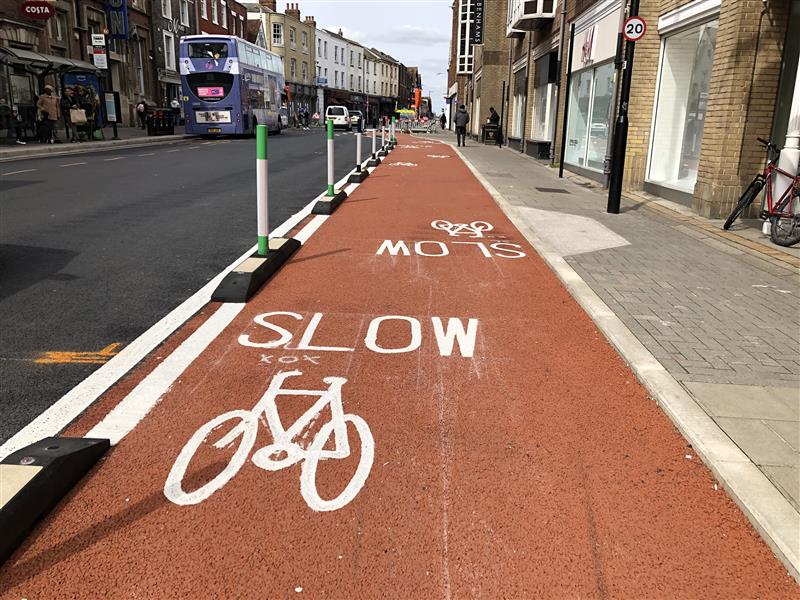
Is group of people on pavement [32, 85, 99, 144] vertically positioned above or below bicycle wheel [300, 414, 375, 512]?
above

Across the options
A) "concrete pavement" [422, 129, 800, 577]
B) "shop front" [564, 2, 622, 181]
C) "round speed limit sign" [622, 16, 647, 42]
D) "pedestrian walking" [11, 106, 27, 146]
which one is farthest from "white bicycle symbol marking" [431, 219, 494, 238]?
"pedestrian walking" [11, 106, 27, 146]

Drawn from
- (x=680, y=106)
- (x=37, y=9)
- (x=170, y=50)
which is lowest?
(x=680, y=106)

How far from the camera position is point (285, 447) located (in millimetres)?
3145

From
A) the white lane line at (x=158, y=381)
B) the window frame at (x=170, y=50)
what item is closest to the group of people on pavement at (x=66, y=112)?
the window frame at (x=170, y=50)

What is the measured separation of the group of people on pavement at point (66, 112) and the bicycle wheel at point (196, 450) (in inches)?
997

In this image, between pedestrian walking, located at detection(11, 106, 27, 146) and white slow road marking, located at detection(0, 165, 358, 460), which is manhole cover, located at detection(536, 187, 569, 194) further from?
pedestrian walking, located at detection(11, 106, 27, 146)

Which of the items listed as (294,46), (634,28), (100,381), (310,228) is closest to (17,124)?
(310,228)

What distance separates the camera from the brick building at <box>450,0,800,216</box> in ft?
31.5

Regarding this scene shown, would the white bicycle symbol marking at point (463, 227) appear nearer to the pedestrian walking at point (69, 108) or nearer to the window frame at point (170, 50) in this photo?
the pedestrian walking at point (69, 108)

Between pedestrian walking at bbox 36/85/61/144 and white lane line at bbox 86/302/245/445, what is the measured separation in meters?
23.5

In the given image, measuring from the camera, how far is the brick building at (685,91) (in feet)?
31.5

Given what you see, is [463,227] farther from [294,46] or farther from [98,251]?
[294,46]

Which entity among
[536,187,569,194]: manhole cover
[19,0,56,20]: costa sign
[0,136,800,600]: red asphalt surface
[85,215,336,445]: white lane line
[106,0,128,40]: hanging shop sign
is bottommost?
[0,136,800,600]: red asphalt surface

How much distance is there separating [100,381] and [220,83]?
100ft
